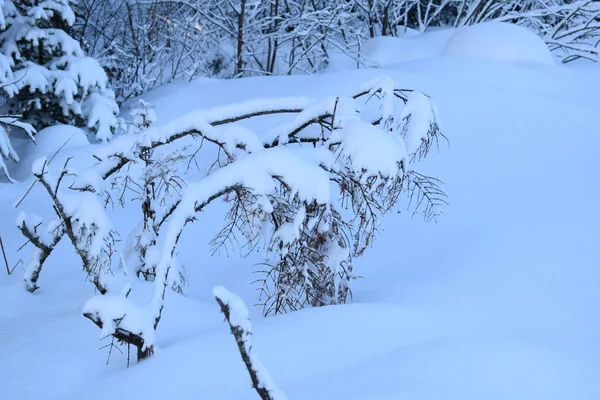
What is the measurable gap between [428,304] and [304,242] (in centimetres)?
80

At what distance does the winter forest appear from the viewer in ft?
8.22

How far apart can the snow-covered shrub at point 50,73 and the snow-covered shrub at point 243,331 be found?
5.20m

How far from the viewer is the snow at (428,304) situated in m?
2.40

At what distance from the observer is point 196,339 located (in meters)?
2.84

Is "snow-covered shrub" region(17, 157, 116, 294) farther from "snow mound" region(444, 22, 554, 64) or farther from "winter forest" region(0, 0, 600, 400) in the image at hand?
"snow mound" region(444, 22, 554, 64)

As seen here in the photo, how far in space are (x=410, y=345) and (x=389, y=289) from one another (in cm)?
120

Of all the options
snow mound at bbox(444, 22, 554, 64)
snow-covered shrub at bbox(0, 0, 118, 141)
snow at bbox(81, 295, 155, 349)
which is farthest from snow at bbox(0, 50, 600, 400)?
snow mound at bbox(444, 22, 554, 64)

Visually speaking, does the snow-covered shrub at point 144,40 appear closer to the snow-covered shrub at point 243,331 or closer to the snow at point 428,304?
the snow at point 428,304

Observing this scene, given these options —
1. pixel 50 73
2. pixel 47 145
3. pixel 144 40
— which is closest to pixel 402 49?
pixel 144 40

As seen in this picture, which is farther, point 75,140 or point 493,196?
point 75,140

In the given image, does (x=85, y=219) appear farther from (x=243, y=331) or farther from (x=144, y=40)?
(x=144, y=40)

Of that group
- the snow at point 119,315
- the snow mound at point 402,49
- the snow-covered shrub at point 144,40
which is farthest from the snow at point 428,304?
the snow-covered shrub at point 144,40

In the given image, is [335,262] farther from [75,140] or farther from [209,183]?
[75,140]

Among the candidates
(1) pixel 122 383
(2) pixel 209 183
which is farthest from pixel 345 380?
(2) pixel 209 183
